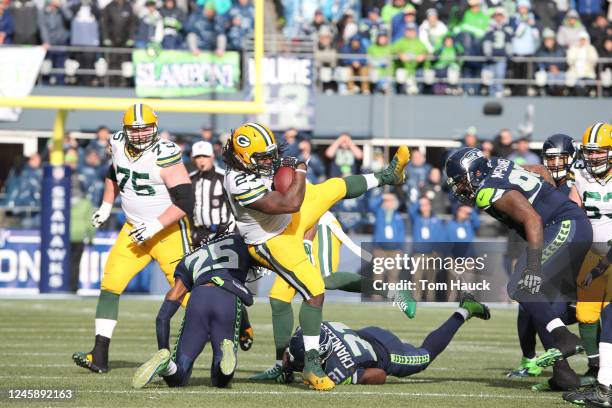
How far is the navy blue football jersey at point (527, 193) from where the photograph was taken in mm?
7824

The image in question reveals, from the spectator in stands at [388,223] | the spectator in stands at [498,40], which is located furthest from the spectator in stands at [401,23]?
the spectator in stands at [388,223]

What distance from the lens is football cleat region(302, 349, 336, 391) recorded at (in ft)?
25.3

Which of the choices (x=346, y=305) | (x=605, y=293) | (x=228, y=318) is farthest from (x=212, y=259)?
(x=346, y=305)

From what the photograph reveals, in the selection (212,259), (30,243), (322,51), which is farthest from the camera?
(322,51)

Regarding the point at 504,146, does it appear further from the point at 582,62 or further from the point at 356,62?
the point at 356,62

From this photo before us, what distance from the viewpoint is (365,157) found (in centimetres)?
2034

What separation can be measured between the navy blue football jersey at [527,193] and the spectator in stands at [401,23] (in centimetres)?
1234

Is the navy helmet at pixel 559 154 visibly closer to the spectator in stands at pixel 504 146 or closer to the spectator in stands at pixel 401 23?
the spectator in stands at pixel 504 146

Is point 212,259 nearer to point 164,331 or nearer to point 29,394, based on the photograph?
point 164,331

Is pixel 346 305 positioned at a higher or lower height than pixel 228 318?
lower

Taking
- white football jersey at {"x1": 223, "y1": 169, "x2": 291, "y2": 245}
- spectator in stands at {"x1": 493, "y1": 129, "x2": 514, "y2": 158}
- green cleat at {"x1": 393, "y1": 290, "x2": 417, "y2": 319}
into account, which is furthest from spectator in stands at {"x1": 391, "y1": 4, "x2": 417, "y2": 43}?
white football jersey at {"x1": 223, "y1": 169, "x2": 291, "y2": 245}

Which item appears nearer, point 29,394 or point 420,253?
point 29,394

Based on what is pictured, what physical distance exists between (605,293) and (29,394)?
3397 mm

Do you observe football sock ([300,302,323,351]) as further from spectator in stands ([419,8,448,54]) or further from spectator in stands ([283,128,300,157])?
spectator in stands ([419,8,448,54])
